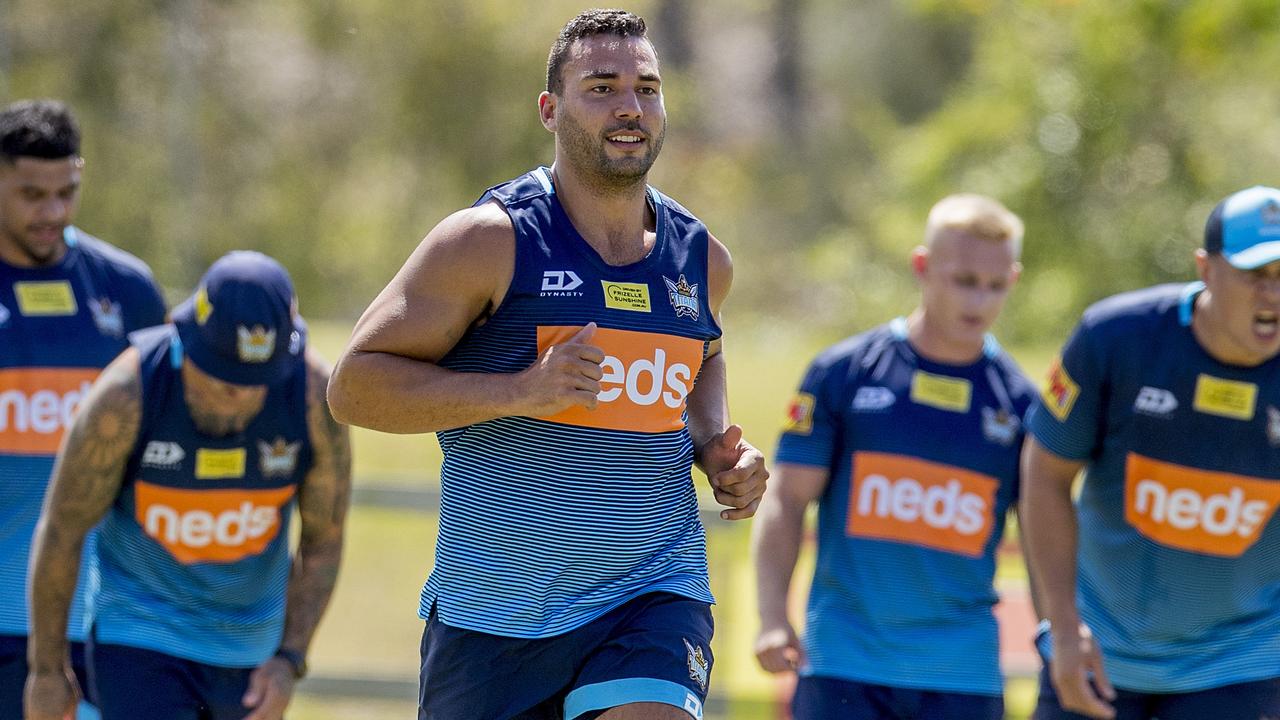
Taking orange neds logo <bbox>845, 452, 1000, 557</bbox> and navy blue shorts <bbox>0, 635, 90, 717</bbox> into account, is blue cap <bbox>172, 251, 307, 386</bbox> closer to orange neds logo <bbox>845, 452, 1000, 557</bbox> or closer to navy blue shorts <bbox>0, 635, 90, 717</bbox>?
navy blue shorts <bbox>0, 635, 90, 717</bbox>

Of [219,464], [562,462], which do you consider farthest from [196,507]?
[562,462]

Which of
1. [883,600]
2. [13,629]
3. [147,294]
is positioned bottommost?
[13,629]

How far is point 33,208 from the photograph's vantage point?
6156 millimetres

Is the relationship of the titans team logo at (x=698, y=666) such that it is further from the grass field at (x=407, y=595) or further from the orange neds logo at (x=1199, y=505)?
the grass field at (x=407, y=595)

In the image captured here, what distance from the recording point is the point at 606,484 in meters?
3.85

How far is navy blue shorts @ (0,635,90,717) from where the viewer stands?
5.87m

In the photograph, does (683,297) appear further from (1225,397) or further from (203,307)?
(1225,397)

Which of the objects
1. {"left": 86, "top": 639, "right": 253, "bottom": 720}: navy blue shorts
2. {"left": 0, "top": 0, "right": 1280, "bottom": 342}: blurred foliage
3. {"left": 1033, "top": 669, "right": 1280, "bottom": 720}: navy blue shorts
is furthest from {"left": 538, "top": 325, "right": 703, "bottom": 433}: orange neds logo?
{"left": 0, "top": 0, "right": 1280, "bottom": 342}: blurred foliage

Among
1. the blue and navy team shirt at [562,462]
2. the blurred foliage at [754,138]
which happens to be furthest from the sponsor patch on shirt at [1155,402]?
the blurred foliage at [754,138]

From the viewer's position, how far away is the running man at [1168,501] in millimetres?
5285

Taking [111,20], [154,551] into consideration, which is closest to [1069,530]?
[154,551]

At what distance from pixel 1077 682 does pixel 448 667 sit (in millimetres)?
2392

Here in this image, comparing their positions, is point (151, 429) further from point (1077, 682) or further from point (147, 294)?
point (1077, 682)

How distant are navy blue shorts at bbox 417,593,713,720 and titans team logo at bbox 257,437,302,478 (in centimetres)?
167
